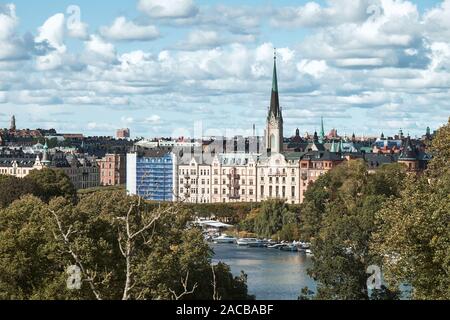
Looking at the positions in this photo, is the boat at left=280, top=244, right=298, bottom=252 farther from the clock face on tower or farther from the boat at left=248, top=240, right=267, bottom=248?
the clock face on tower

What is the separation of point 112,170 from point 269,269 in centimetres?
7707

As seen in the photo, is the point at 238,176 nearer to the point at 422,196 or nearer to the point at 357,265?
the point at 357,265

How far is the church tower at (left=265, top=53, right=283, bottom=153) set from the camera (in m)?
108

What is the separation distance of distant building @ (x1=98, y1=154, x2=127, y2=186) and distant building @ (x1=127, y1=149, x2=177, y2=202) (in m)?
15.7

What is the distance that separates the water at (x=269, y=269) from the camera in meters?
44.7

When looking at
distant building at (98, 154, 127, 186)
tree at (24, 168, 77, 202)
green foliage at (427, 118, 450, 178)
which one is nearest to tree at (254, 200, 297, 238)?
tree at (24, 168, 77, 202)

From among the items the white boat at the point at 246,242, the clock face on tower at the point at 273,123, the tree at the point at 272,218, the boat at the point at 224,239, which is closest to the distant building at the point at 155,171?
the clock face on tower at the point at 273,123

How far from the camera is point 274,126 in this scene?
4240 inches

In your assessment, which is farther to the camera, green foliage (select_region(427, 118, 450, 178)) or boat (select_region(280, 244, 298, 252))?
boat (select_region(280, 244, 298, 252))

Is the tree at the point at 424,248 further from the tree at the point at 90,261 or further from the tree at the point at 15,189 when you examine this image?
the tree at the point at 15,189

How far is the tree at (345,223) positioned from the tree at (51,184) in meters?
16.4

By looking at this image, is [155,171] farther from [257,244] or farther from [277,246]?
[277,246]

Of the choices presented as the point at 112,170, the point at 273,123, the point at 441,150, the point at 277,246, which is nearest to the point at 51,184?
the point at 277,246
